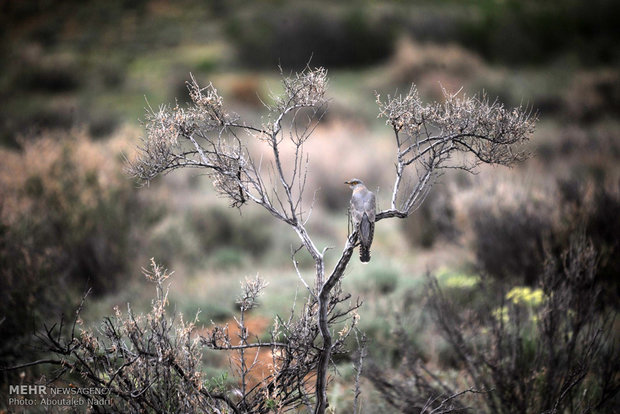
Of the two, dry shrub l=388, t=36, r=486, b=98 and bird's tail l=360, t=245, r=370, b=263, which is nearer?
bird's tail l=360, t=245, r=370, b=263

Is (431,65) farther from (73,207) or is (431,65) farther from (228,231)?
(73,207)

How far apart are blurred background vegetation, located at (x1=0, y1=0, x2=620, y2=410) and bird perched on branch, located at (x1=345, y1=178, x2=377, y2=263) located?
1.45 ft

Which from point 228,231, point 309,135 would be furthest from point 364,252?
point 228,231

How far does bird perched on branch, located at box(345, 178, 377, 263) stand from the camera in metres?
2.49

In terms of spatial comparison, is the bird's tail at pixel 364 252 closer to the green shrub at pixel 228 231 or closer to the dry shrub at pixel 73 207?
the dry shrub at pixel 73 207

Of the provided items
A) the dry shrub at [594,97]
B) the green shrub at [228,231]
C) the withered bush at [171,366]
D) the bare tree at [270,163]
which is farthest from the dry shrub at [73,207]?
the dry shrub at [594,97]

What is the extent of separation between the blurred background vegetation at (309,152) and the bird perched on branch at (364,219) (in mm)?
443

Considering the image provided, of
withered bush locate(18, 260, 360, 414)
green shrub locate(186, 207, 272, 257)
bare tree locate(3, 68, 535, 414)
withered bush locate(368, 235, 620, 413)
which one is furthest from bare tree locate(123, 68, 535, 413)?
green shrub locate(186, 207, 272, 257)

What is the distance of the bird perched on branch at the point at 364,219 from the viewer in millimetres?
Result: 2486

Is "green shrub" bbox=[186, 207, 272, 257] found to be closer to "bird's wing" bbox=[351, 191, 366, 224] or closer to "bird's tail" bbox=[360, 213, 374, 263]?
"bird's wing" bbox=[351, 191, 366, 224]

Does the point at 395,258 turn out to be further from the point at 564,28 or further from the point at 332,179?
the point at 564,28

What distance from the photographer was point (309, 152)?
1407cm

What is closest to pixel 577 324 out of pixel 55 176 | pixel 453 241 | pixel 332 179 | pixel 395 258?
pixel 453 241

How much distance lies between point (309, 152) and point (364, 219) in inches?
460
